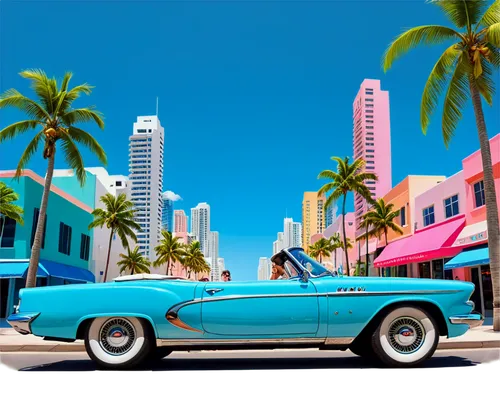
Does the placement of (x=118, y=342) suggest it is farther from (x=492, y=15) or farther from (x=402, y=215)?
(x=402, y=215)

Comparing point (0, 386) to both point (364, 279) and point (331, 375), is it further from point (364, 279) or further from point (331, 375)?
point (364, 279)

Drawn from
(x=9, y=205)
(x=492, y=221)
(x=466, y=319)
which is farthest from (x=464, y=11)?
(x=9, y=205)

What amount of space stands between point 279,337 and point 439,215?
88.1ft

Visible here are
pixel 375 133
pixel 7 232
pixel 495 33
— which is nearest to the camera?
pixel 495 33

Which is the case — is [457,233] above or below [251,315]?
above

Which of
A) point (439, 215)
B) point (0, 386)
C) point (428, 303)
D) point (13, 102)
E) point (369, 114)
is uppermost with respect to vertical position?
point (369, 114)

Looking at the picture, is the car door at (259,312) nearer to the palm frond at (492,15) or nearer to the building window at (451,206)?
the palm frond at (492,15)

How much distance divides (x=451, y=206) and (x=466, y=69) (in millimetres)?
14787

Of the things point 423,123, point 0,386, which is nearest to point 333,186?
point 423,123

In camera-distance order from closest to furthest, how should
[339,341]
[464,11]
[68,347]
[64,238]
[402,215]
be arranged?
1. [339,341]
2. [68,347]
3. [464,11]
4. [64,238]
5. [402,215]

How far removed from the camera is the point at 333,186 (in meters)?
42.7

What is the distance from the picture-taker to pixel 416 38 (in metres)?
16.0

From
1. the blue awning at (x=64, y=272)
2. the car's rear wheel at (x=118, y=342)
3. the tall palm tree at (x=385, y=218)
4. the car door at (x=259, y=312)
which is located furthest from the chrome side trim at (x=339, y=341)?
the tall palm tree at (x=385, y=218)

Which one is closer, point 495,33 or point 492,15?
point 495,33
